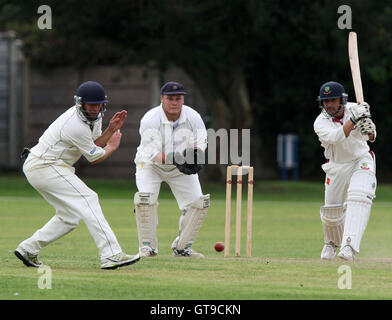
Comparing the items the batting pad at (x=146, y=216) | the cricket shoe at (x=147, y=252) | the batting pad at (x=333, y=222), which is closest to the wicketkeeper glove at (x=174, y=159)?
the batting pad at (x=146, y=216)

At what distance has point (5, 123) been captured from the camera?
27.6m

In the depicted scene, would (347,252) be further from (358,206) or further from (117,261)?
(117,261)

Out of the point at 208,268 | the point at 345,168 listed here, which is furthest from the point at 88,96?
the point at 345,168

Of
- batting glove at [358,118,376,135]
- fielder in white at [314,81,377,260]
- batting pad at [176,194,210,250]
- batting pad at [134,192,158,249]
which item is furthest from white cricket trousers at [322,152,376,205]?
batting pad at [134,192,158,249]

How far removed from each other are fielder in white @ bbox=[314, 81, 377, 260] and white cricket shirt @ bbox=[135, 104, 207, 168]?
120 cm

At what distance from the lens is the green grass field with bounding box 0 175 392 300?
673 cm

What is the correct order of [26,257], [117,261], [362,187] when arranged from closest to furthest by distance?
[117,261]
[26,257]
[362,187]

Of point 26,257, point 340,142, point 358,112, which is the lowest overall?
point 26,257

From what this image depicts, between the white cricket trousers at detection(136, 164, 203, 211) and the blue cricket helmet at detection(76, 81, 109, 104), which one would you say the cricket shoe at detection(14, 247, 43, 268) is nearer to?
the blue cricket helmet at detection(76, 81, 109, 104)

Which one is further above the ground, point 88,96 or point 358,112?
point 88,96

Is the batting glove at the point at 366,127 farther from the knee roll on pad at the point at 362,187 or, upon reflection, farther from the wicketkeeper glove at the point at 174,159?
the wicketkeeper glove at the point at 174,159

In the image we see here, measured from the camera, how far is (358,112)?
28.4 ft

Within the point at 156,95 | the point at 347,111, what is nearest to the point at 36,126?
the point at 156,95

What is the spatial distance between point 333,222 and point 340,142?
3.39 ft
